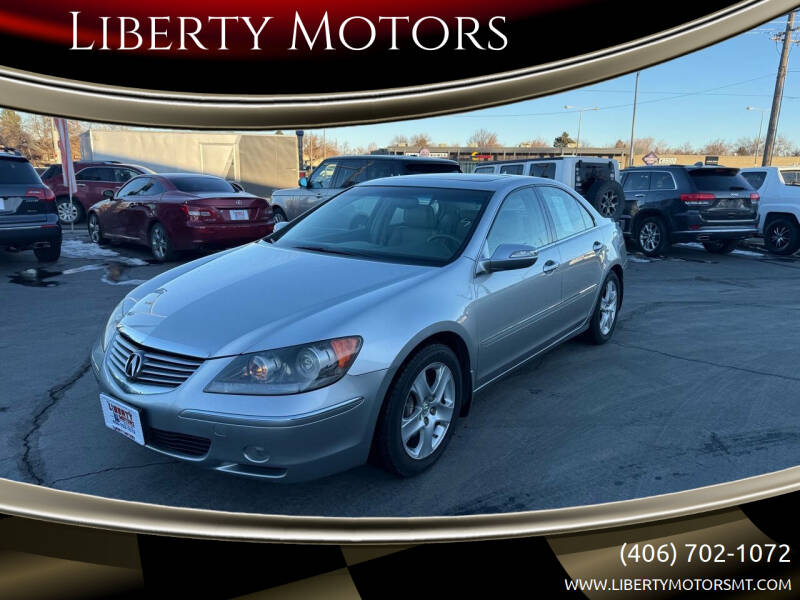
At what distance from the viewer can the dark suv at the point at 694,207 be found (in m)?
10.8

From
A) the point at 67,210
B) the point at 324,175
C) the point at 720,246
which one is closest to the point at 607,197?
the point at 720,246

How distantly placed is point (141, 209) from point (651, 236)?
935 cm

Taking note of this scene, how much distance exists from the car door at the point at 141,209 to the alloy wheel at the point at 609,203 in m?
7.61

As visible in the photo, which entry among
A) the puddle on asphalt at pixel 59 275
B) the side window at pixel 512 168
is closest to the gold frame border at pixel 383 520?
the puddle on asphalt at pixel 59 275

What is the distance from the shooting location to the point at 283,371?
258 centimetres

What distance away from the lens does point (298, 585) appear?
230 cm

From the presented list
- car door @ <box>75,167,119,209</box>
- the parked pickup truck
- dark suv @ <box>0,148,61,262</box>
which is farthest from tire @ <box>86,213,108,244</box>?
the parked pickup truck

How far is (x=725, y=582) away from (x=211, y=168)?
20.6 m

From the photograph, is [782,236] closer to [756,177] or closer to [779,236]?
[779,236]

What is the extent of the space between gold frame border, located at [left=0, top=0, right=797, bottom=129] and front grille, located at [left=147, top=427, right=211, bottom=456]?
1.42 meters

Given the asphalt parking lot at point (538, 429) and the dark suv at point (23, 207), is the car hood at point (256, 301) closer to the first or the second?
the asphalt parking lot at point (538, 429)

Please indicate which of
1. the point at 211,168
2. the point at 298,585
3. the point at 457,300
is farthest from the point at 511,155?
the point at 298,585

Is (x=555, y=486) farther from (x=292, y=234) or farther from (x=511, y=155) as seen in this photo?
(x=511, y=155)

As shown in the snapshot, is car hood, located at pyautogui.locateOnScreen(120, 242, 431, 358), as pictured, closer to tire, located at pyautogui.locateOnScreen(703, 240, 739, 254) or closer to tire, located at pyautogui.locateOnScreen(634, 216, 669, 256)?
tire, located at pyautogui.locateOnScreen(634, 216, 669, 256)
